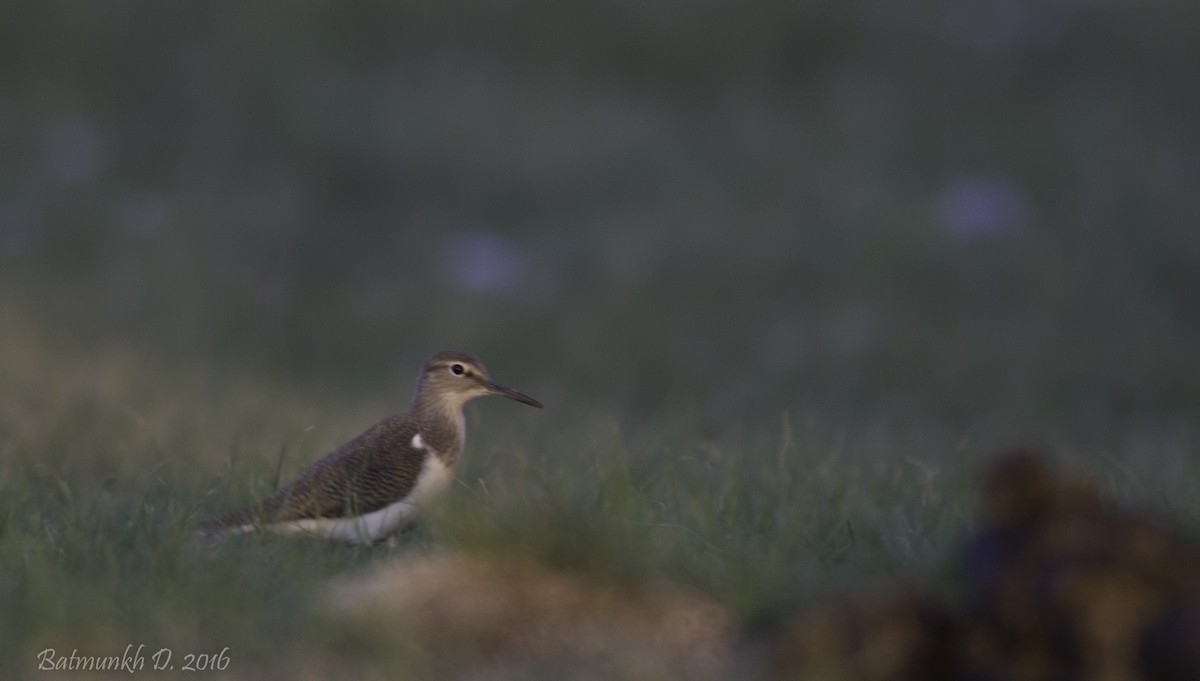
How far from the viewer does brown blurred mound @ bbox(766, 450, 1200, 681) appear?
3262 millimetres

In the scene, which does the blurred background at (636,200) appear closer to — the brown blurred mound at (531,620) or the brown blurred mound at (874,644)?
the brown blurred mound at (531,620)

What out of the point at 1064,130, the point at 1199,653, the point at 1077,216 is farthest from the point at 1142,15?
the point at 1199,653

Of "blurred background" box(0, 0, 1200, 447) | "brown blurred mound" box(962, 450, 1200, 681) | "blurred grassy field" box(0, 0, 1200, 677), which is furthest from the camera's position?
"blurred background" box(0, 0, 1200, 447)

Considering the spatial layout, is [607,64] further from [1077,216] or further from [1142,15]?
[1142,15]

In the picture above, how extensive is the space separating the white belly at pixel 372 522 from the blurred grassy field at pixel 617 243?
15 cm

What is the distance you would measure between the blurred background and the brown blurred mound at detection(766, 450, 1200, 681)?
6.12 metres

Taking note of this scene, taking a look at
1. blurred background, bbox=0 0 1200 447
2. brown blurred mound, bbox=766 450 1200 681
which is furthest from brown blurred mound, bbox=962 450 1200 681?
blurred background, bbox=0 0 1200 447

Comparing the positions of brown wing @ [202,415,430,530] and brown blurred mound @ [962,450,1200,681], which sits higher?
brown blurred mound @ [962,450,1200,681]

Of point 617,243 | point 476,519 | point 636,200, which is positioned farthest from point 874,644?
point 636,200

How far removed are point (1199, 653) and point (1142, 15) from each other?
51.2 feet

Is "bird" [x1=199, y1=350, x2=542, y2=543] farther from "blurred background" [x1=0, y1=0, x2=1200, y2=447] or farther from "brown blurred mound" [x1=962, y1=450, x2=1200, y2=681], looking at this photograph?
"blurred background" [x1=0, y1=0, x2=1200, y2=447]

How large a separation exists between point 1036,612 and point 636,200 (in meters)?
11.3

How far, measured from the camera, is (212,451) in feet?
24.7

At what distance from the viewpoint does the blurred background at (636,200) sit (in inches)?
466
